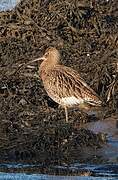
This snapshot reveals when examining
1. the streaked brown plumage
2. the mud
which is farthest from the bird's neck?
the mud

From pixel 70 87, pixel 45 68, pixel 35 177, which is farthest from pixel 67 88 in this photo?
pixel 35 177

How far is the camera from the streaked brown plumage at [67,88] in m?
11.1

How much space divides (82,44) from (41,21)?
992 mm

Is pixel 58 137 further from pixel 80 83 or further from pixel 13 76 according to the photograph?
pixel 13 76

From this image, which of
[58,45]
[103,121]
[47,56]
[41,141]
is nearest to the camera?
[41,141]

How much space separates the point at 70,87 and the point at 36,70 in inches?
68.4

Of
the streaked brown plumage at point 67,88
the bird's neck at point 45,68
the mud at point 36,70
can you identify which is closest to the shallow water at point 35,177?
the mud at point 36,70

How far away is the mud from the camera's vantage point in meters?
10.3

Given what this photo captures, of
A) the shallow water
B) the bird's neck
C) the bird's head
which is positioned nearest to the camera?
the shallow water

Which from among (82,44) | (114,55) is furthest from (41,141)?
(82,44)

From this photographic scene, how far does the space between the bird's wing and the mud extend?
233 mm

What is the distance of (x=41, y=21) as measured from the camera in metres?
14.4

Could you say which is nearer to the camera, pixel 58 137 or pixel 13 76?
pixel 58 137

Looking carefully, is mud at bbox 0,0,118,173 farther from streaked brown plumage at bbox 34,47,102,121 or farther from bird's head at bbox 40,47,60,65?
bird's head at bbox 40,47,60,65
